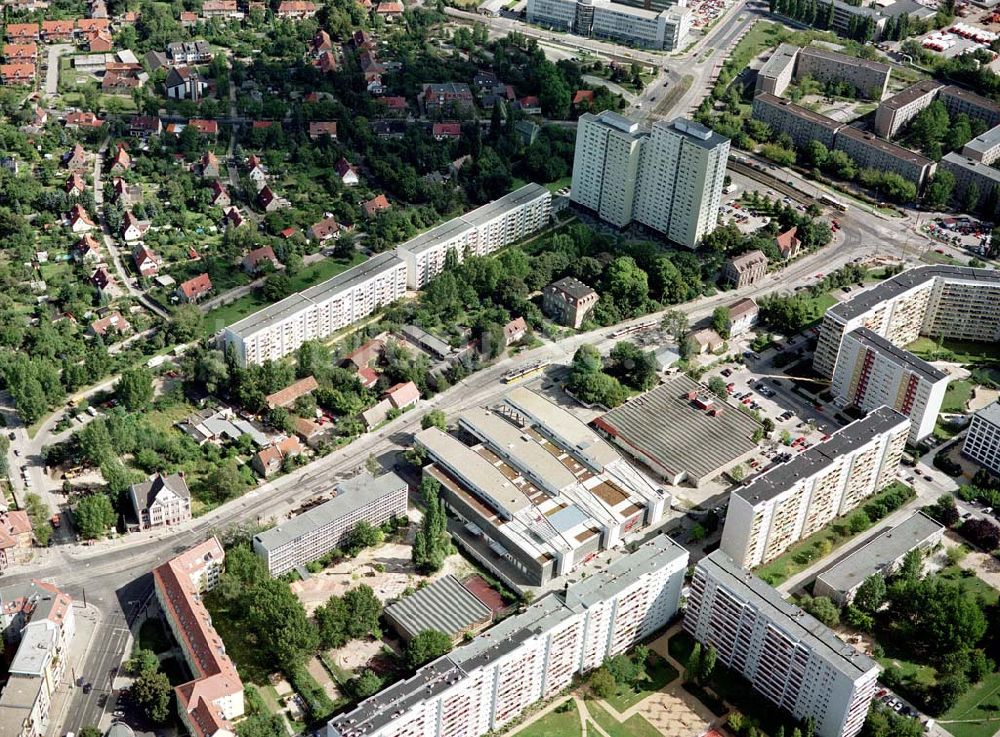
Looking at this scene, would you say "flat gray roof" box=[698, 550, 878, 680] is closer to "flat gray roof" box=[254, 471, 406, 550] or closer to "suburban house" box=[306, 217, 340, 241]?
"flat gray roof" box=[254, 471, 406, 550]

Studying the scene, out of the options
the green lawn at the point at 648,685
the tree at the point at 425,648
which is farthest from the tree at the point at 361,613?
the green lawn at the point at 648,685

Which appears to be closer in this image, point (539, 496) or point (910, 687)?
point (910, 687)

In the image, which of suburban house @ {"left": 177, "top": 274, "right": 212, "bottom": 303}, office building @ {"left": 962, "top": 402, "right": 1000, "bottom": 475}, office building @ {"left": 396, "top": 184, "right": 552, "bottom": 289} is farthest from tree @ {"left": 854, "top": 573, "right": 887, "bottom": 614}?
suburban house @ {"left": 177, "top": 274, "right": 212, "bottom": 303}

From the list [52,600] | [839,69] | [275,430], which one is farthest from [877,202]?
[52,600]

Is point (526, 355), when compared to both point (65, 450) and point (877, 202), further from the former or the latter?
point (877, 202)

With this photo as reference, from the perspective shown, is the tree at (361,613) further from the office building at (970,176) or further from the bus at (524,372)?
the office building at (970,176)
